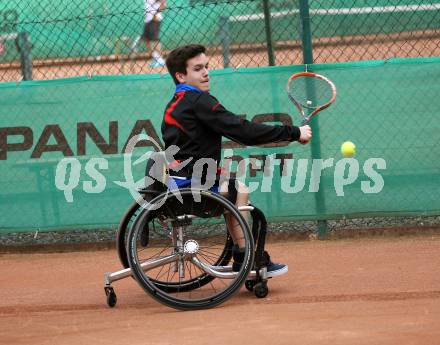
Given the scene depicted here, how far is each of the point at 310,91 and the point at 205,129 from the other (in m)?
1.99

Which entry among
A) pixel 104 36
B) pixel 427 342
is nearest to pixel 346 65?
pixel 104 36

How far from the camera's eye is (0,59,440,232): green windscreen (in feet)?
23.9

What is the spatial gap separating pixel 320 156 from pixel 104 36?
213 cm

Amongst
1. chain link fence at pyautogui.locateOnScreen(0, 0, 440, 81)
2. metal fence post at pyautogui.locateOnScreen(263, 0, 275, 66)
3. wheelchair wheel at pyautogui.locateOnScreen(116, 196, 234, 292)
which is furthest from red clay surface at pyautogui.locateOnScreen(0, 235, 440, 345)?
chain link fence at pyautogui.locateOnScreen(0, 0, 440, 81)

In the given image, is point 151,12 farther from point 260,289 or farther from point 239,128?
point 260,289

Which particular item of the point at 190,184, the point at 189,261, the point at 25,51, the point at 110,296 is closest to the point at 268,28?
the point at 25,51

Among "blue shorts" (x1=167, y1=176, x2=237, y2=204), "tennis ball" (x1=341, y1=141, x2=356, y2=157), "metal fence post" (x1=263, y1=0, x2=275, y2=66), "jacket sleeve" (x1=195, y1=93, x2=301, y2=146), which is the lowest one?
"blue shorts" (x1=167, y1=176, x2=237, y2=204)

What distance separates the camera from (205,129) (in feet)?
18.0

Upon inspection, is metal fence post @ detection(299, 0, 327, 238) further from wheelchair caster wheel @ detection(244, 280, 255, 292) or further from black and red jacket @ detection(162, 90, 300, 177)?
black and red jacket @ detection(162, 90, 300, 177)

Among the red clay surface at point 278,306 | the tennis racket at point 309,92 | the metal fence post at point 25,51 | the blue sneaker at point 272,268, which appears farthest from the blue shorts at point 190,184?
the metal fence post at point 25,51

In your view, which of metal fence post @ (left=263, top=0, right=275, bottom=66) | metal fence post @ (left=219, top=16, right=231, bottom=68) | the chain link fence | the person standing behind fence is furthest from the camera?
the person standing behind fence

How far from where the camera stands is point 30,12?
26.5 ft

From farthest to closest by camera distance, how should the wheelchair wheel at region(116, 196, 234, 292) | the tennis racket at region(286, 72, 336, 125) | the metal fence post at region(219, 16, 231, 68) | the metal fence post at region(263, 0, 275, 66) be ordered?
the metal fence post at region(219, 16, 231, 68) → the metal fence post at region(263, 0, 275, 66) → the tennis racket at region(286, 72, 336, 125) → the wheelchair wheel at region(116, 196, 234, 292)

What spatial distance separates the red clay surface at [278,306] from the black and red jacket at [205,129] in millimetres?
893
